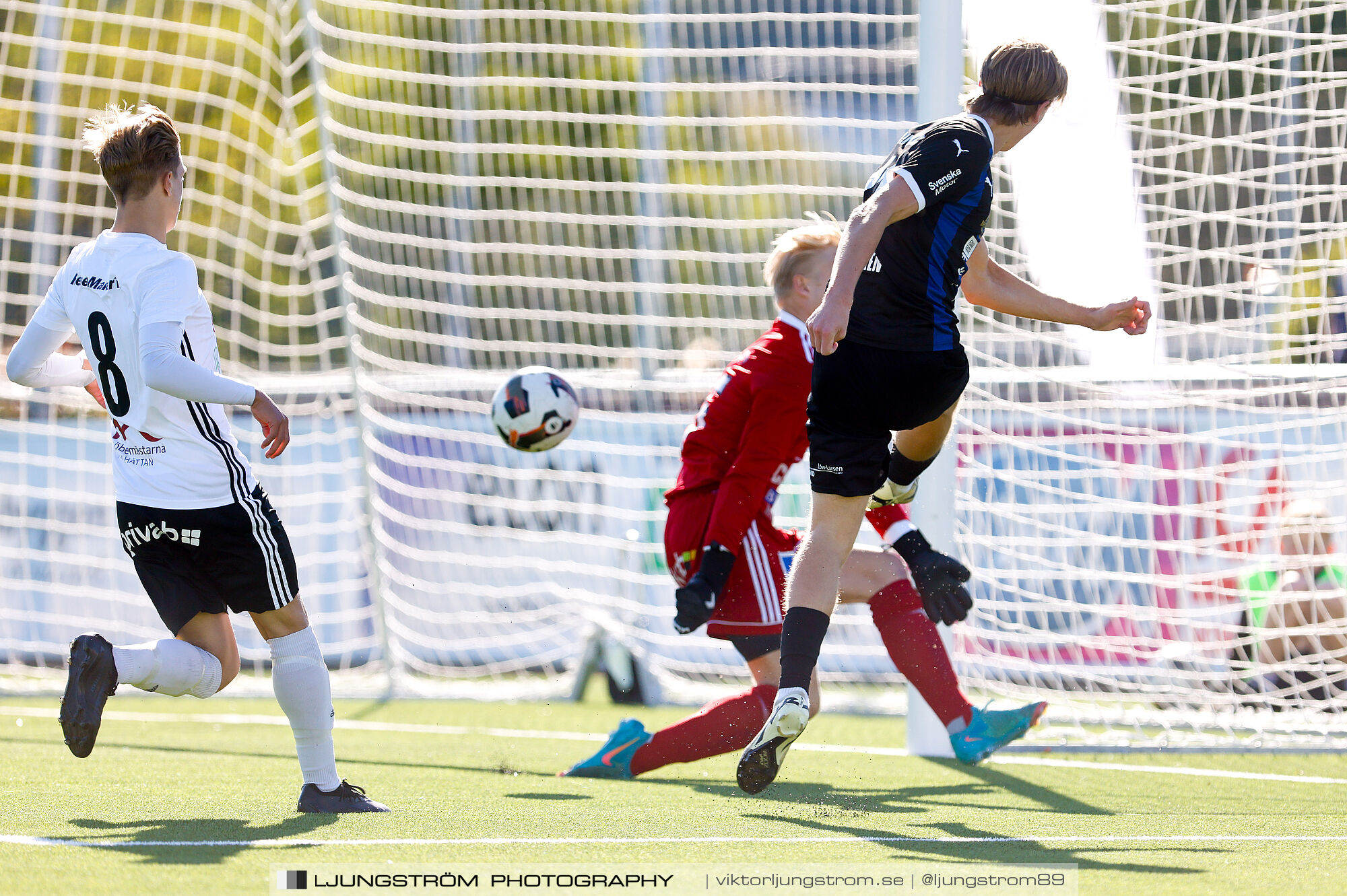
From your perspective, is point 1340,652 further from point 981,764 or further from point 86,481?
point 86,481

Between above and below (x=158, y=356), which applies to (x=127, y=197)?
above

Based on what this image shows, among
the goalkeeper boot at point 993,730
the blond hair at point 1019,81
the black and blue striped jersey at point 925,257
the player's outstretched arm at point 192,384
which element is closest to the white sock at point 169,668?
the player's outstretched arm at point 192,384

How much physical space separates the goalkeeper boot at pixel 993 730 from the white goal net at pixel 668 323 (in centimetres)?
77

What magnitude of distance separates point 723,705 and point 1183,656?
2184mm

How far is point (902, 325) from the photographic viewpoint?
3104mm

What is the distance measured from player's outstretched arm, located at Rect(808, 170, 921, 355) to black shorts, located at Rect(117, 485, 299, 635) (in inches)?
50.1

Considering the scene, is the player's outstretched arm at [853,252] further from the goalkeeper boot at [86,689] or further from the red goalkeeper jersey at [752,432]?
the goalkeeper boot at [86,689]

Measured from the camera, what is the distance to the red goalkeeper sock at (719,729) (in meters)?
3.79

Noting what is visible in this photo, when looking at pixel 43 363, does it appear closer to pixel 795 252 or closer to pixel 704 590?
pixel 704 590

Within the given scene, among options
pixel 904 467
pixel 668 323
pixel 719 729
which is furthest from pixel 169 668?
pixel 668 323

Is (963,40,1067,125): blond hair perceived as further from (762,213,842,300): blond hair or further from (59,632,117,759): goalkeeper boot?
(59,632,117,759): goalkeeper boot

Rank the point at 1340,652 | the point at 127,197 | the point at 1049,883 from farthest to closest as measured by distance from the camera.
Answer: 1. the point at 1340,652
2. the point at 127,197
3. the point at 1049,883

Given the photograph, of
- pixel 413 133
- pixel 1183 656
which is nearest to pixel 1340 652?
pixel 1183 656

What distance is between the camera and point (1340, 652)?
4895 mm
